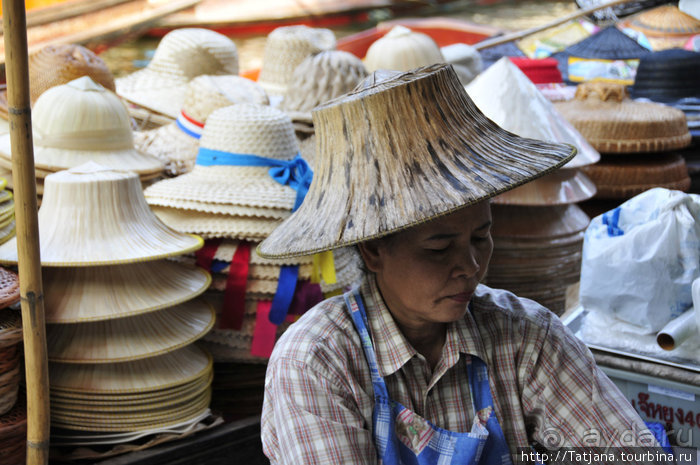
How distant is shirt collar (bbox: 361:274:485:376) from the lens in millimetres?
1459

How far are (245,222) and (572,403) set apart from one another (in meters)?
1.28

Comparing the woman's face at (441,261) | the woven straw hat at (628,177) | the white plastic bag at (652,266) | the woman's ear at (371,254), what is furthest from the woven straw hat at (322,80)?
the woman's face at (441,261)

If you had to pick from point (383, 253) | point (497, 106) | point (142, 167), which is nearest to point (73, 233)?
point (142, 167)

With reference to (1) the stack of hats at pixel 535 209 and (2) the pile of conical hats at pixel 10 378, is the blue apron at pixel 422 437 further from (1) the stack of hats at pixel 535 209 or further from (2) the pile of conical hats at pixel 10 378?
(1) the stack of hats at pixel 535 209

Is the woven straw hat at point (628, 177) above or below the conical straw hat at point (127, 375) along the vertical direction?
above

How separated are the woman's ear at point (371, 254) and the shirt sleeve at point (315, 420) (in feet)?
0.87

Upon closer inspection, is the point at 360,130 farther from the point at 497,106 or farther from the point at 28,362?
the point at 497,106

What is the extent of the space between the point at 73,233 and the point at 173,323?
0.41 m

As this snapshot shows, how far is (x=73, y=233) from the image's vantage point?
7.10ft

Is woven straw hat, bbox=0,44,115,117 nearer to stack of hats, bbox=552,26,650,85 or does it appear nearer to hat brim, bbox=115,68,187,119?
hat brim, bbox=115,68,187,119

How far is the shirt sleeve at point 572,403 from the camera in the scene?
57.7 inches

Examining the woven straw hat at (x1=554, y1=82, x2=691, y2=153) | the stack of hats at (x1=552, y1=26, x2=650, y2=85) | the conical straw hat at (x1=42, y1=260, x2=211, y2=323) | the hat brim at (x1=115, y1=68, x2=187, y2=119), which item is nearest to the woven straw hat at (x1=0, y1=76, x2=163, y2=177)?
the conical straw hat at (x1=42, y1=260, x2=211, y2=323)

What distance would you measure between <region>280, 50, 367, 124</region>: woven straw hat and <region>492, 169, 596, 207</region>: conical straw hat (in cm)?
80

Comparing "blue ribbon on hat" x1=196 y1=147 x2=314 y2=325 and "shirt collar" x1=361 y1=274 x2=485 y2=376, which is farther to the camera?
"blue ribbon on hat" x1=196 y1=147 x2=314 y2=325
